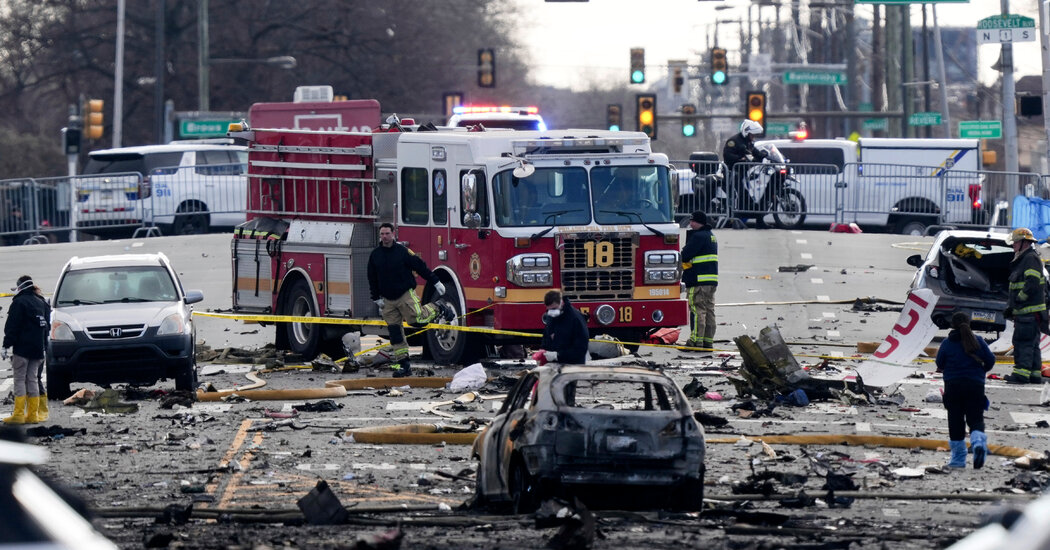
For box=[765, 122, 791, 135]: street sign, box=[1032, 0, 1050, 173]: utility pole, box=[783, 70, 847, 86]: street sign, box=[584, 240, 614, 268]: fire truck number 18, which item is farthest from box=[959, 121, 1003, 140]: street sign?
box=[765, 122, 791, 135]: street sign

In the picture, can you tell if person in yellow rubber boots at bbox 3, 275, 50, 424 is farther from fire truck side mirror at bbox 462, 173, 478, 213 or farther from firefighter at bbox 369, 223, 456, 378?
fire truck side mirror at bbox 462, 173, 478, 213

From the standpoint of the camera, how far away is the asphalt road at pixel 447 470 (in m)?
10.5

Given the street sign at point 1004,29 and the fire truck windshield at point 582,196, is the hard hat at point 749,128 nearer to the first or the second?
the street sign at point 1004,29

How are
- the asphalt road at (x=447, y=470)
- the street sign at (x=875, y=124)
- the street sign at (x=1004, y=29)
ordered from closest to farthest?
the asphalt road at (x=447, y=470), the street sign at (x=1004, y=29), the street sign at (x=875, y=124)

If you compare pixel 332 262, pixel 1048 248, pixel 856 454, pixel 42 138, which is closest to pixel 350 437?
pixel 856 454

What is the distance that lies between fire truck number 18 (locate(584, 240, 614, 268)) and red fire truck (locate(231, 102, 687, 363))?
1 centimetres

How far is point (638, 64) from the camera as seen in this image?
48281mm

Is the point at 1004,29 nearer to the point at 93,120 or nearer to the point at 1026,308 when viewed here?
the point at 1026,308

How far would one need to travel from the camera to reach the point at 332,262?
2159cm

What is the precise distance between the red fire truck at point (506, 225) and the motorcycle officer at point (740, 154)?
47.1ft

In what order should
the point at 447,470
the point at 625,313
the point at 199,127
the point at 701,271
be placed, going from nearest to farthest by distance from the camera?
1. the point at 447,470
2. the point at 625,313
3. the point at 701,271
4. the point at 199,127

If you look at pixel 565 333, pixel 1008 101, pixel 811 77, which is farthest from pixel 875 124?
pixel 565 333

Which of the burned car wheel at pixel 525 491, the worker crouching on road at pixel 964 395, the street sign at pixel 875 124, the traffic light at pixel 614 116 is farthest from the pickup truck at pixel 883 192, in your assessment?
the burned car wheel at pixel 525 491

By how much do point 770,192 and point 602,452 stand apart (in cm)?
2534
